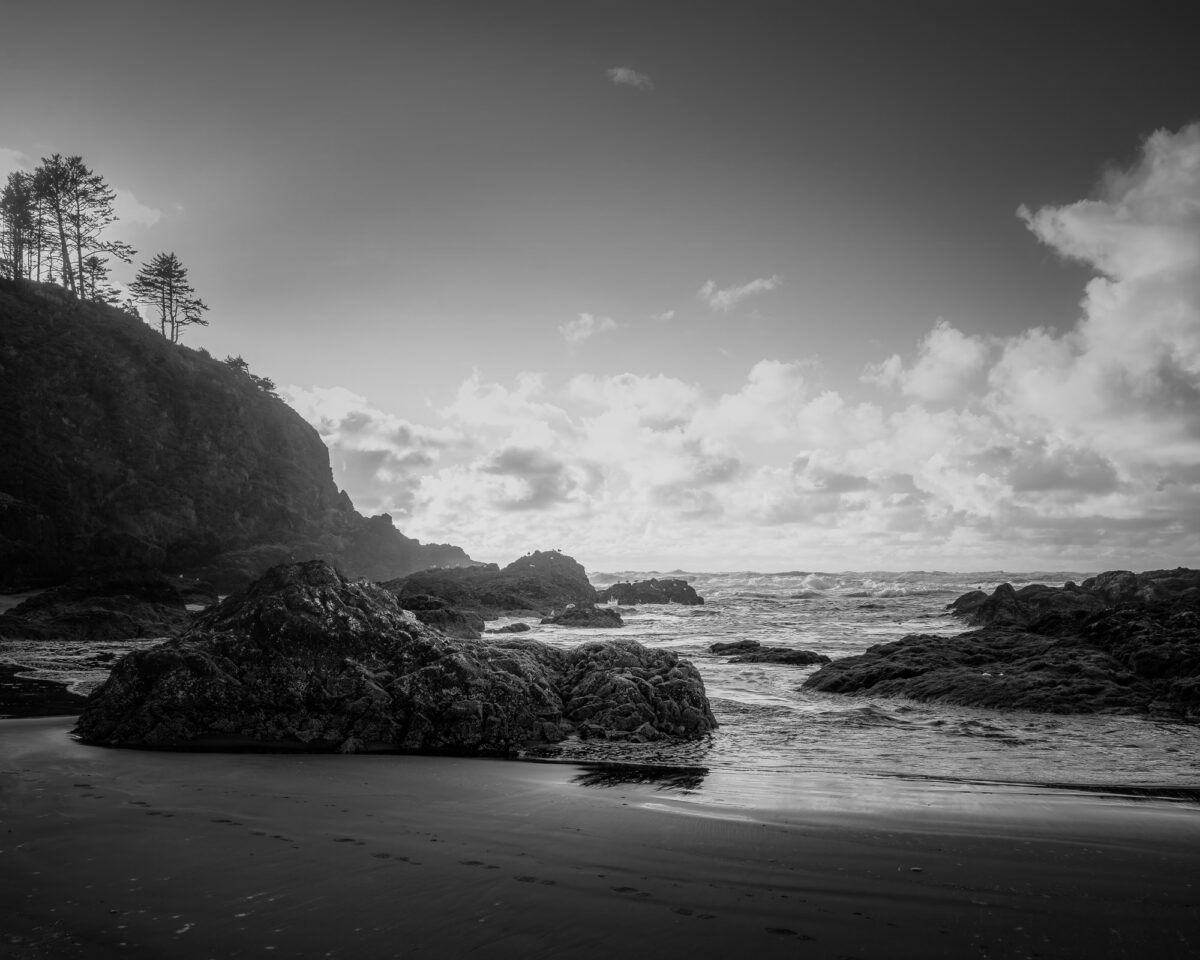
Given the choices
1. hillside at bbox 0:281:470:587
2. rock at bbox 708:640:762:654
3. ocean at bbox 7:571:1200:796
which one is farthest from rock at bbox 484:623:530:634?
hillside at bbox 0:281:470:587

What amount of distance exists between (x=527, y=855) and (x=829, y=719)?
26.0ft

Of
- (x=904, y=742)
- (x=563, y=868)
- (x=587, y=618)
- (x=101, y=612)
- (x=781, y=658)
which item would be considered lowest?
(x=587, y=618)

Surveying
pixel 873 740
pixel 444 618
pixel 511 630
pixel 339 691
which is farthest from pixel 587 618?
pixel 339 691

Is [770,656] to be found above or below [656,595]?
above

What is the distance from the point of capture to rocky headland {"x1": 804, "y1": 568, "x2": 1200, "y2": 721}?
11.4 metres

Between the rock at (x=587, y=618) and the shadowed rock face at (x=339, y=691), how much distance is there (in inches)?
955

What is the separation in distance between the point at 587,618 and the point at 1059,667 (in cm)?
2360

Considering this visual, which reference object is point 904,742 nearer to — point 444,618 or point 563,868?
point 563,868

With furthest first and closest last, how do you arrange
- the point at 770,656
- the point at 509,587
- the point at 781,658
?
the point at 509,587
the point at 770,656
the point at 781,658

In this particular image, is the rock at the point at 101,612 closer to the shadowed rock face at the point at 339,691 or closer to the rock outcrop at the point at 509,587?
the rock outcrop at the point at 509,587

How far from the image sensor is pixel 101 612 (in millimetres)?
22828

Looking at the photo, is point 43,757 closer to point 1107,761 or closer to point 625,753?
point 625,753

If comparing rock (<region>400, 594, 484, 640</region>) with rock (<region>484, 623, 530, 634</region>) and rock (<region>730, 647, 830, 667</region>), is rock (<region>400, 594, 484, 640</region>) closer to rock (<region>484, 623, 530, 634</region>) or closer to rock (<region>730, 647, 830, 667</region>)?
rock (<region>484, 623, 530, 634</region>)

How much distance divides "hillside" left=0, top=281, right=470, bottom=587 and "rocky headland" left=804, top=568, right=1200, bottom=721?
31.5 meters
